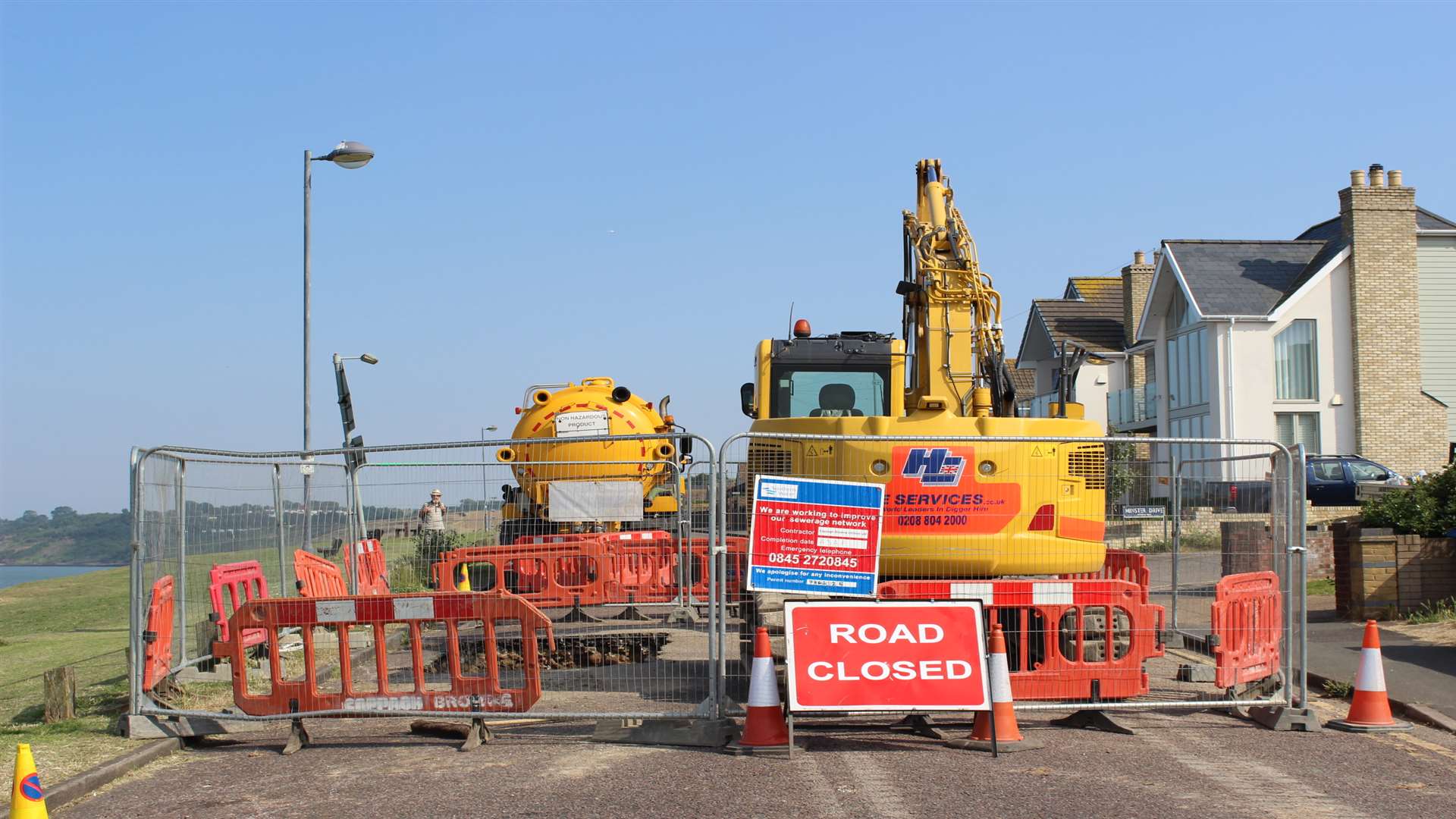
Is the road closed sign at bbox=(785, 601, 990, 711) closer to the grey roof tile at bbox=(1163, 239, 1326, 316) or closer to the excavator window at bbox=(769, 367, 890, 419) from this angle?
the excavator window at bbox=(769, 367, 890, 419)

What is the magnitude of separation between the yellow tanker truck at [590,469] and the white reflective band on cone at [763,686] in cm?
329

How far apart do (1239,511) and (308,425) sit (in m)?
11.6

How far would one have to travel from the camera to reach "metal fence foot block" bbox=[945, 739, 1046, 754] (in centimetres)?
820

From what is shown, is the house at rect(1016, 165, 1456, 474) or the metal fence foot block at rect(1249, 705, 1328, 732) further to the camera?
the house at rect(1016, 165, 1456, 474)

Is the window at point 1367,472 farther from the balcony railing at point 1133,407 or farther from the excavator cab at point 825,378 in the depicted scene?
the excavator cab at point 825,378

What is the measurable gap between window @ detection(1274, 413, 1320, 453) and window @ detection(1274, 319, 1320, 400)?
1.63ft

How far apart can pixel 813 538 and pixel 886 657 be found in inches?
38.6

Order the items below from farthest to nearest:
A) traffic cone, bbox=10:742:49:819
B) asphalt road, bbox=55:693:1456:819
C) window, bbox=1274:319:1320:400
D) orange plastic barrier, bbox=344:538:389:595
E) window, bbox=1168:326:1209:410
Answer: window, bbox=1168:326:1209:410 → window, bbox=1274:319:1320:400 → orange plastic barrier, bbox=344:538:389:595 → asphalt road, bbox=55:693:1456:819 → traffic cone, bbox=10:742:49:819

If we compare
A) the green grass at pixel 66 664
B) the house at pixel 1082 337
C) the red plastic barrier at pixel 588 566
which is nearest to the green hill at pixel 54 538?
the house at pixel 1082 337

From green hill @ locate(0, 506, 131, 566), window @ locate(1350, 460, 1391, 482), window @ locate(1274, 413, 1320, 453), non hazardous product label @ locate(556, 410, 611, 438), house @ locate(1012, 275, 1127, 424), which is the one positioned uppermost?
house @ locate(1012, 275, 1127, 424)

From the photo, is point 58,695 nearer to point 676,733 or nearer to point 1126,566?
point 676,733

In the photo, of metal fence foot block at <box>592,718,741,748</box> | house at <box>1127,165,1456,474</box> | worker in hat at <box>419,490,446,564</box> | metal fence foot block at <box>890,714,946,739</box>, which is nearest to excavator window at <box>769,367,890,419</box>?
worker in hat at <box>419,490,446,564</box>

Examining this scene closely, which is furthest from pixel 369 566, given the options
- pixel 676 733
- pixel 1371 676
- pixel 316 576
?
pixel 1371 676

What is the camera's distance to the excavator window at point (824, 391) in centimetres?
1329
